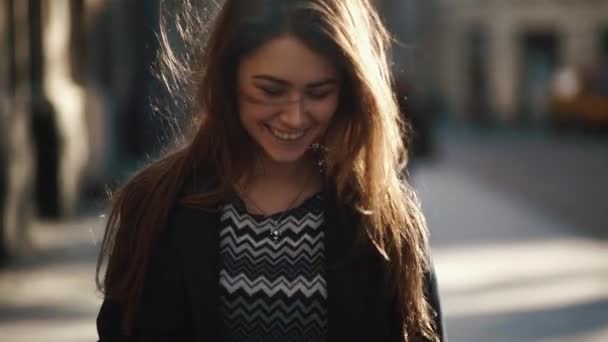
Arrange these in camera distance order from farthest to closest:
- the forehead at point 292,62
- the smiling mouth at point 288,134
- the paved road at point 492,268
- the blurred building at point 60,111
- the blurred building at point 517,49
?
the blurred building at point 517,49 < the blurred building at point 60,111 < the paved road at point 492,268 < the smiling mouth at point 288,134 < the forehead at point 292,62

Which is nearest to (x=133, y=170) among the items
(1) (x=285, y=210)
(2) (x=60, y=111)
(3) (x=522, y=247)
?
(2) (x=60, y=111)

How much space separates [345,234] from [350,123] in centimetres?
26

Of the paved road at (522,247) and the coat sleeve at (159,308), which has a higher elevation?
the coat sleeve at (159,308)

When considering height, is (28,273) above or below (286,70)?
below

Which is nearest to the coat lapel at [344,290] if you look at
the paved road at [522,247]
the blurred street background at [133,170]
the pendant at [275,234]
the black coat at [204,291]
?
the black coat at [204,291]

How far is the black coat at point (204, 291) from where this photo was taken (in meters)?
2.32

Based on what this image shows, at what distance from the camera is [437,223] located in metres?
11.3

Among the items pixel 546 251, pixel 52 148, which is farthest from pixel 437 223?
pixel 52 148

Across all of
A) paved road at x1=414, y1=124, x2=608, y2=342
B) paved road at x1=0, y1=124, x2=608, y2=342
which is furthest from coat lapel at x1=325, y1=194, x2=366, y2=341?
paved road at x1=414, y1=124, x2=608, y2=342

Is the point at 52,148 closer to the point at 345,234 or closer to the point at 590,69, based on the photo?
the point at 345,234

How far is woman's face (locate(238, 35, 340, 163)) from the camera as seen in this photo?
2.25 meters

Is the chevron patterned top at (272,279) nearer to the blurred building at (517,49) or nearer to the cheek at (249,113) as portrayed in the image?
the cheek at (249,113)

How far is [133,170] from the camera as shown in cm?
1477

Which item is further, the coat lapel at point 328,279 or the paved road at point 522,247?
the paved road at point 522,247
